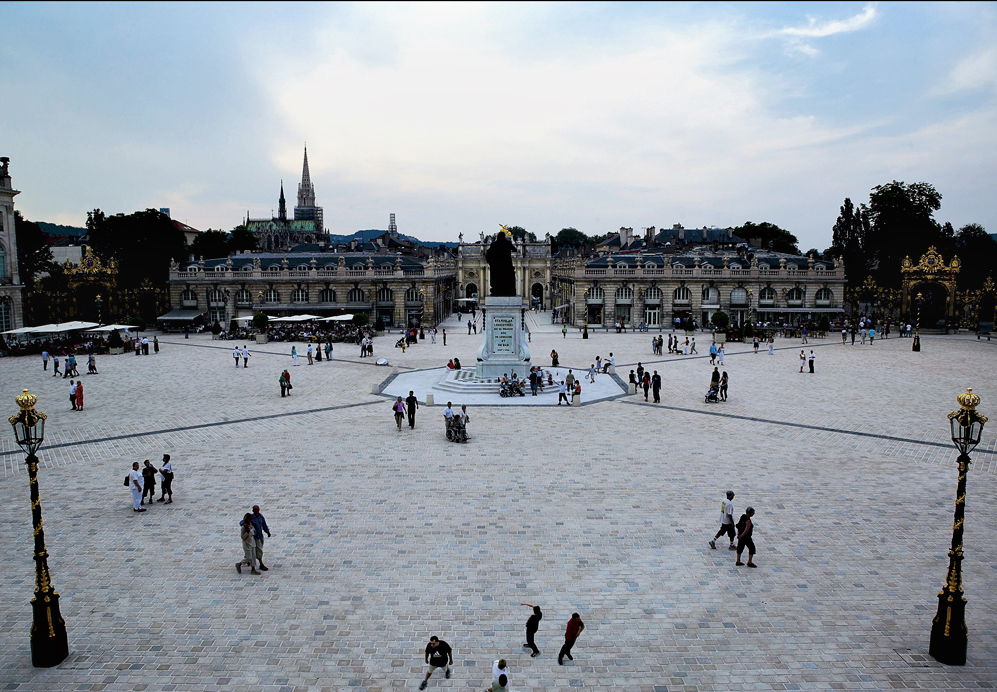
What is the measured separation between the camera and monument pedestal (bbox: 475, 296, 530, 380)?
31.4 m

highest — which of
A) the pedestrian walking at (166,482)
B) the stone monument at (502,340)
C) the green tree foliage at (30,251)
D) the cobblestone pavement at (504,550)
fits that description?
the green tree foliage at (30,251)

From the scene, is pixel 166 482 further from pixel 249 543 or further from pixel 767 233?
pixel 767 233

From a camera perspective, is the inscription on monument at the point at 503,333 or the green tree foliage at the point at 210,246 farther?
the green tree foliage at the point at 210,246

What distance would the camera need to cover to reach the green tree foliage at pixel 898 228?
6862 centimetres

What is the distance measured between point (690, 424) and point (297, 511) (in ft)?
46.8

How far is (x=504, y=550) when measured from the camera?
13.0 meters

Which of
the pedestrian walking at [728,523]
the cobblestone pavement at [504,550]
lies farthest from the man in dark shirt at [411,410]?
the pedestrian walking at [728,523]

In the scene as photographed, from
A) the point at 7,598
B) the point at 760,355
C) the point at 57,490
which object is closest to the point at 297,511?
the point at 7,598

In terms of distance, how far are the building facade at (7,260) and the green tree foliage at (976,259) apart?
84.5 meters

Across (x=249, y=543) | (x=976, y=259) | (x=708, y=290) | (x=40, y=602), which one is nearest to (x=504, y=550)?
(x=249, y=543)

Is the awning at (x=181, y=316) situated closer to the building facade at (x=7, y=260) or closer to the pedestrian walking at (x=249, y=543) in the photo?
the building facade at (x=7, y=260)

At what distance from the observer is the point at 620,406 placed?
27.2 m

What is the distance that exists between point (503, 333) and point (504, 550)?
19077 millimetres

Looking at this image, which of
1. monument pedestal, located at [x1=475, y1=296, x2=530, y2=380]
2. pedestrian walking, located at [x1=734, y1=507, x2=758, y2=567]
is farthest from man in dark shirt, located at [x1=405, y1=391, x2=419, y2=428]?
pedestrian walking, located at [x1=734, y1=507, x2=758, y2=567]
